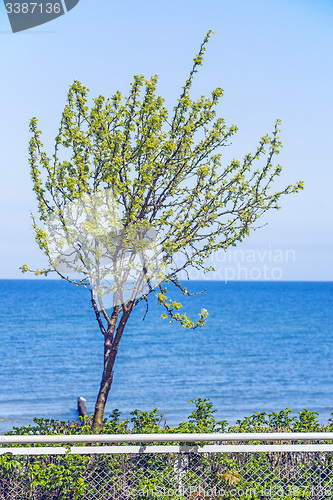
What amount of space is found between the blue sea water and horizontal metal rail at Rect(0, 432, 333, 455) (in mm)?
13069

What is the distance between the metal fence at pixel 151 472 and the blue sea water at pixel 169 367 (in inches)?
502

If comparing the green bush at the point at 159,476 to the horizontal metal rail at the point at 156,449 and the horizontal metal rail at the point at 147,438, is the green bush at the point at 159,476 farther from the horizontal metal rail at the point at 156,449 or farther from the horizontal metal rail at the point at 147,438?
the horizontal metal rail at the point at 147,438

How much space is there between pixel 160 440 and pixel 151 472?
61 cm

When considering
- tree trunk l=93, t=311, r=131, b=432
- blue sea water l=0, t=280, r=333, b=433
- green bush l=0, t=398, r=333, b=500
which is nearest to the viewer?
green bush l=0, t=398, r=333, b=500

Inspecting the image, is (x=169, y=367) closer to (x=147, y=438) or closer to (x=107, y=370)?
(x=107, y=370)

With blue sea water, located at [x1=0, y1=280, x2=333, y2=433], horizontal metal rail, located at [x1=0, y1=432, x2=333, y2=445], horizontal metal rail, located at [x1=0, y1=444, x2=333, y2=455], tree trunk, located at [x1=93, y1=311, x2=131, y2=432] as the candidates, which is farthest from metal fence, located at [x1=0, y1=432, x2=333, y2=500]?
blue sea water, located at [x1=0, y1=280, x2=333, y2=433]

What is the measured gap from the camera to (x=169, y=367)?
37.0m

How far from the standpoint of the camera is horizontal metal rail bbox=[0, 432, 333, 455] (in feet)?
15.4

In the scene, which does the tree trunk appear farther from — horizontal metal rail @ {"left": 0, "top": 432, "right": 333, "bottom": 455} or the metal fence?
horizontal metal rail @ {"left": 0, "top": 432, "right": 333, "bottom": 455}

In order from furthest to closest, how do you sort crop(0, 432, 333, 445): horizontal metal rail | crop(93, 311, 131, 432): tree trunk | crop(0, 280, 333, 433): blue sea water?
crop(0, 280, 333, 433): blue sea water < crop(93, 311, 131, 432): tree trunk < crop(0, 432, 333, 445): horizontal metal rail

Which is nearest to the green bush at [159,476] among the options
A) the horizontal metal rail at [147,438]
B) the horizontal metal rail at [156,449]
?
the horizontal metal rail at [156,449]

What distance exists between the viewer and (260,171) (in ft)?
24.8

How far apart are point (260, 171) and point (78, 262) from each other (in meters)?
2.86

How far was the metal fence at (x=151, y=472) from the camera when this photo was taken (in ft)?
16.2
